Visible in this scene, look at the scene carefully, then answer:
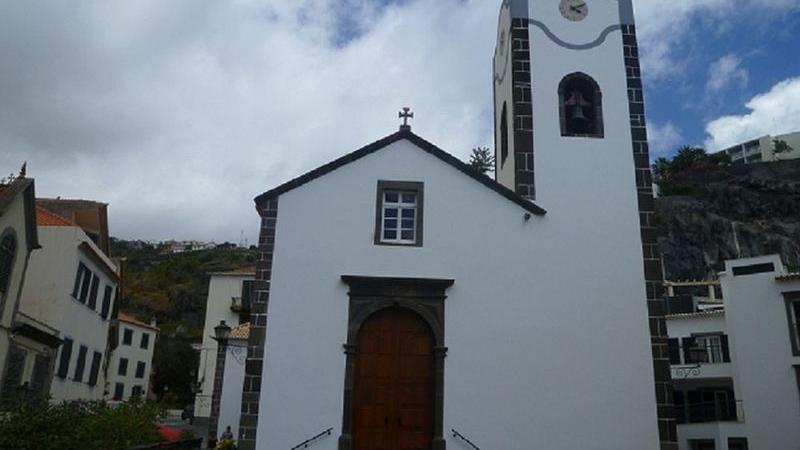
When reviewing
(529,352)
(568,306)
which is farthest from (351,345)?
(568,306)

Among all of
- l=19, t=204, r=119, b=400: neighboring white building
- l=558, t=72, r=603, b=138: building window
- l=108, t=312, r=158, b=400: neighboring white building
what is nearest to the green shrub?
l=558, t=72, r=603, b=138: building window

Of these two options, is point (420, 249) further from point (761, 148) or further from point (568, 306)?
point (761, 148)

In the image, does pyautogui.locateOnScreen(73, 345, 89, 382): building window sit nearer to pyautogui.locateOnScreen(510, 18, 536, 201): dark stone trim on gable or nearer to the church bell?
pyautogui.locateOnScreen(510, 18, 536, 201): dark stone trim on gable

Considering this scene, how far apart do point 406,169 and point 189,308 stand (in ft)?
174

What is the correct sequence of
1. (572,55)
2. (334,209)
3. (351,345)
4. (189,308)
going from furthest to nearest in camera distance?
(189,308) < (572,55) < (334,209) < (351,345)

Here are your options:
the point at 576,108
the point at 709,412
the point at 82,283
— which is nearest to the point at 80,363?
→ the point at 82,283

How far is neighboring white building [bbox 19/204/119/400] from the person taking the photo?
21219mm

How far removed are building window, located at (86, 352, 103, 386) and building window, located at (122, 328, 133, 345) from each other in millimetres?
17605

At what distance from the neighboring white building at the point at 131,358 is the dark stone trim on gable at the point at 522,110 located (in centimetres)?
3399

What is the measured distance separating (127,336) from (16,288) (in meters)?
27.4

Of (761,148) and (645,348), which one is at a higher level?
(761,148)

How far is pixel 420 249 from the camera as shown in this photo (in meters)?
12.9

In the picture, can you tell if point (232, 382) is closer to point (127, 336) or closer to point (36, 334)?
point (36, 334)

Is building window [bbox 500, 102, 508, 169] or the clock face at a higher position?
the clock face
